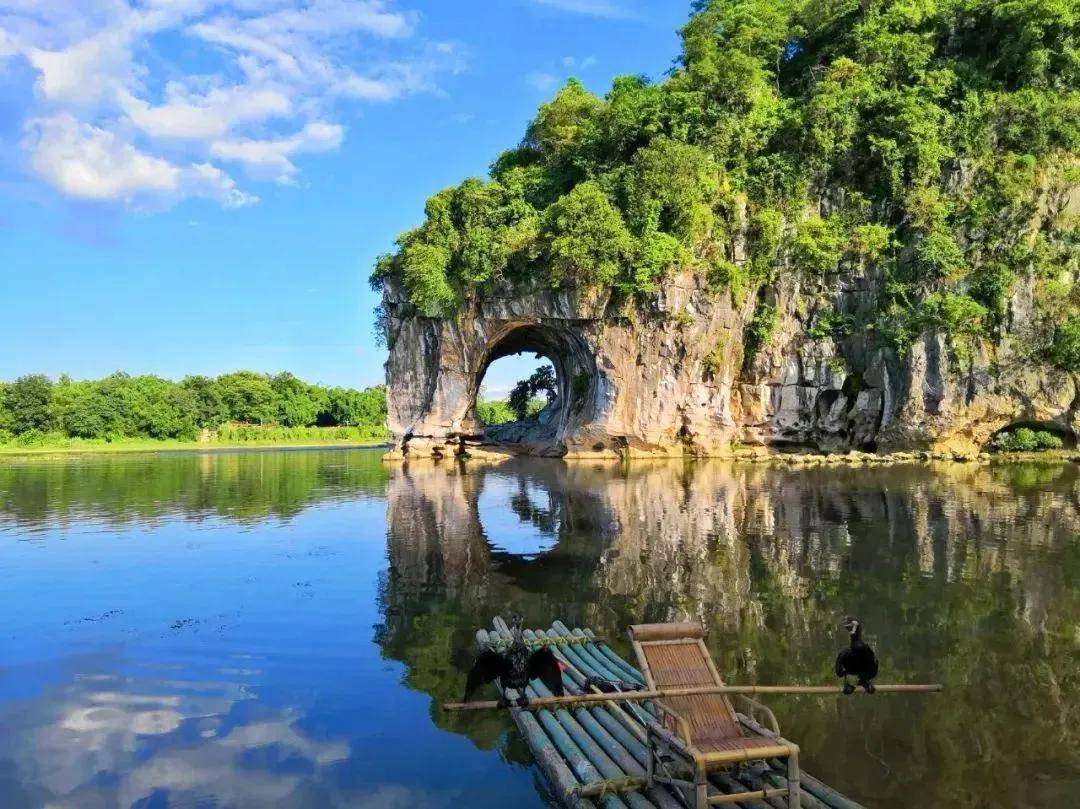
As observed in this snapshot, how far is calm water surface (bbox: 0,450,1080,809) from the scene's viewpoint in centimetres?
683

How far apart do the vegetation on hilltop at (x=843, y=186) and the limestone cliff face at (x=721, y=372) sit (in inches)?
44.7

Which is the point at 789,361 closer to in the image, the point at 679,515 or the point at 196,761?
the point at 679,515

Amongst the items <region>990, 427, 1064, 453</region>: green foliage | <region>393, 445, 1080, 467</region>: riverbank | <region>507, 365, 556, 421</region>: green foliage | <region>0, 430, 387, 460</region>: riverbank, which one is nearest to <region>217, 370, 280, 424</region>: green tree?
<region>0, 430, 387, 460</region>: riverbank

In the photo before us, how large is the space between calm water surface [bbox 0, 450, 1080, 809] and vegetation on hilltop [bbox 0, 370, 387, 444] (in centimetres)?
5964

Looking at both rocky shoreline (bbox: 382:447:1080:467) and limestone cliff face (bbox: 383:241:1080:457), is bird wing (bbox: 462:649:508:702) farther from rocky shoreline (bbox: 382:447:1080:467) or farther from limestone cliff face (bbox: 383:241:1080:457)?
limestone cliff face (bbox: 383:241:1080:457)

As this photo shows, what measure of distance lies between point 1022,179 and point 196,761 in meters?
45.8

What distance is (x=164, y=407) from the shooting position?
263ft

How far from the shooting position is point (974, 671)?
29.4 ft

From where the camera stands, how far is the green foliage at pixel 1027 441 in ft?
127

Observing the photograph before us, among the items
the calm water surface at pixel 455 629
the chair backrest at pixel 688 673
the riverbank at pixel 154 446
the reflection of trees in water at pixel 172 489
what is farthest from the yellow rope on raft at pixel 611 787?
A: the riverbank at pixel 154 446

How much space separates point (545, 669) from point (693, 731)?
158cm

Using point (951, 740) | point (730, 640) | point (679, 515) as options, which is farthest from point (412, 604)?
point (679, 515)

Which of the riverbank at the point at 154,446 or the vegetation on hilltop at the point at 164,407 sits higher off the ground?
the vegetation on hilltop at the point at 164,407

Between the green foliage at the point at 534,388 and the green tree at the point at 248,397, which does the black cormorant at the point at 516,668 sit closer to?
the green foliage at the point at 534,388
